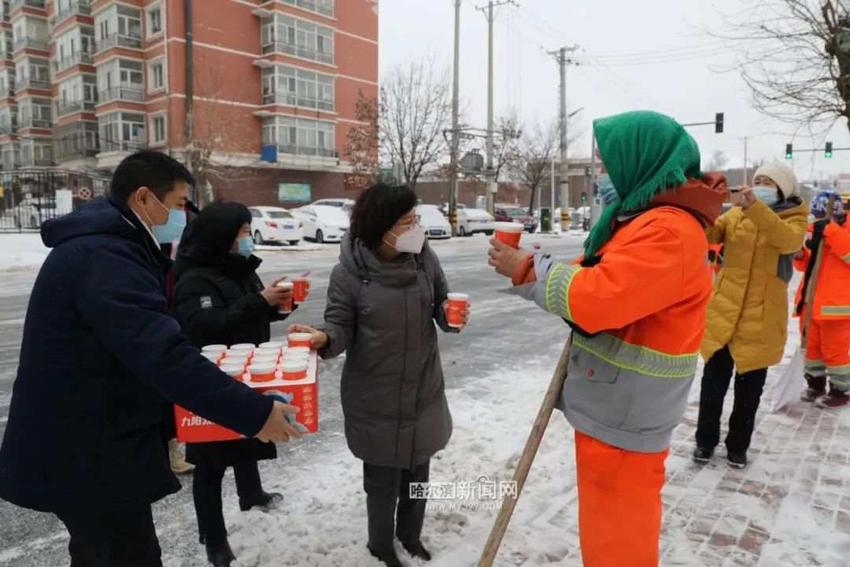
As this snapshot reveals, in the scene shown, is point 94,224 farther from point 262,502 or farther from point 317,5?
point 317,5

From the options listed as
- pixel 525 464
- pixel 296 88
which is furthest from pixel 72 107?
→ pixel 525 464

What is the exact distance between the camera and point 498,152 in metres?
43.2

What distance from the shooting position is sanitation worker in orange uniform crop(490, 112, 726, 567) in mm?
1888

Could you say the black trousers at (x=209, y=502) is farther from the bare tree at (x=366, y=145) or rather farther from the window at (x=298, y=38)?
the window at (x=298, y=38)

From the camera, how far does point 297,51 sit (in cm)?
3941

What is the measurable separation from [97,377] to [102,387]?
0.04 meters

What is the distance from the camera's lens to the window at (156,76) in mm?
36531

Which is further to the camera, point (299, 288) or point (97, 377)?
point (299, 288)

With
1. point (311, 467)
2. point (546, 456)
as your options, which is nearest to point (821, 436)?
point (546, 456)

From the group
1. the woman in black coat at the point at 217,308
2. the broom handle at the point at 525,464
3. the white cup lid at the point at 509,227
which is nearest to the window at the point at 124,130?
the woman in black coat at the point at 217,308

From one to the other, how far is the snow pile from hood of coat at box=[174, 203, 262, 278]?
13.7m

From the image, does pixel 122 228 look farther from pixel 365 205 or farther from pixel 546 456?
pixel 546 456

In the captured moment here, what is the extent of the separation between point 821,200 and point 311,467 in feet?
16.4

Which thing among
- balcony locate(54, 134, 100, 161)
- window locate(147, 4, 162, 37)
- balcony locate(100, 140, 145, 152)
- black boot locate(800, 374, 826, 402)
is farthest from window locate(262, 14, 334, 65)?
black boot locate(800, 374, 826, 402)
